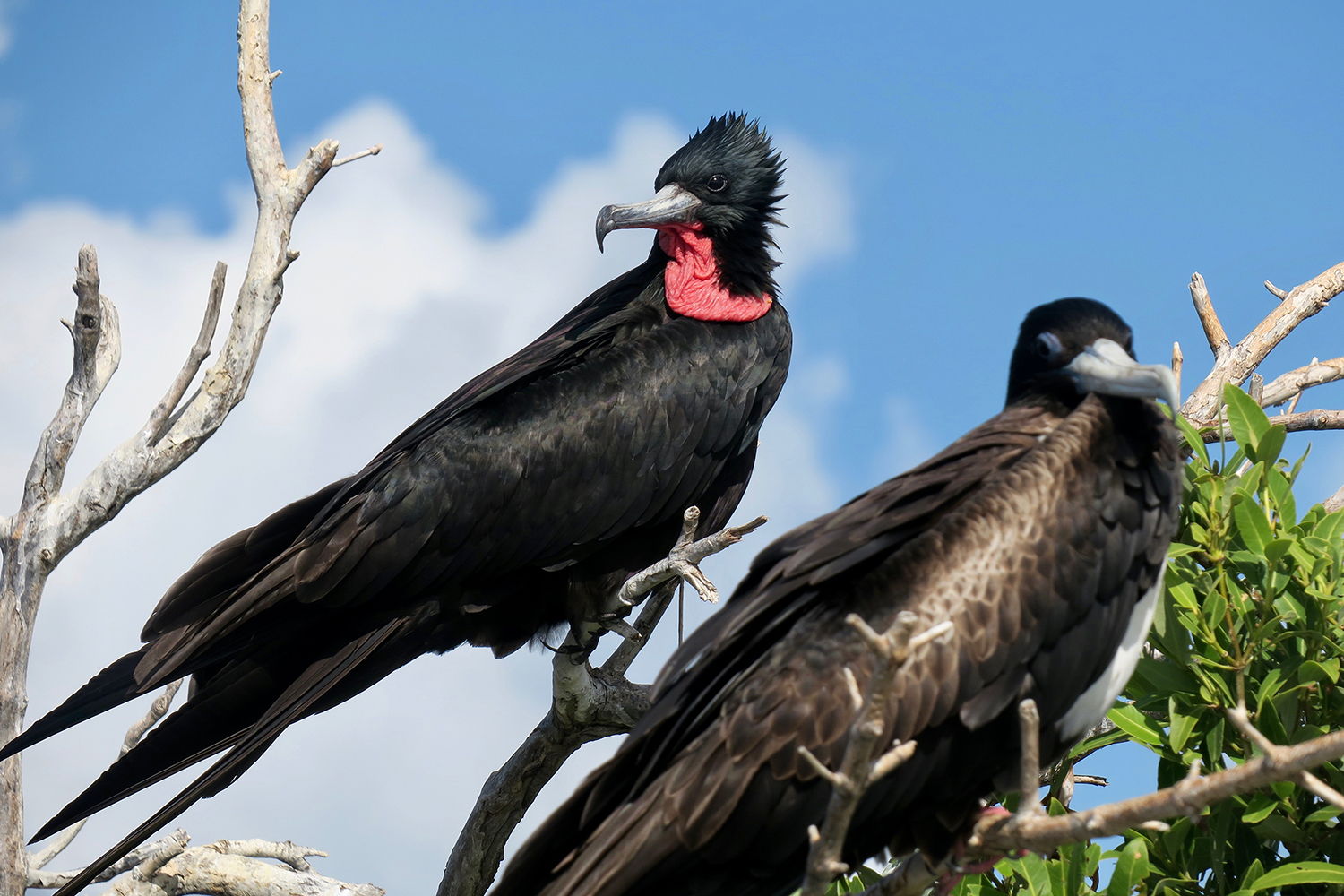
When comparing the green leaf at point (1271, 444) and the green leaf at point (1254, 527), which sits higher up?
the green leaf at point (1271, 444)

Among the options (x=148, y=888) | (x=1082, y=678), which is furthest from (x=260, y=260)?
(x=1082, y=678)

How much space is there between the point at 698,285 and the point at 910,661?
2.22m

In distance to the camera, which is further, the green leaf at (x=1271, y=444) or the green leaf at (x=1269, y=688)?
the green leaf at (x=1271, y=444)

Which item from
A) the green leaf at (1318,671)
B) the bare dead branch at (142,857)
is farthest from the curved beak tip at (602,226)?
the bare dead branch at (142,857)

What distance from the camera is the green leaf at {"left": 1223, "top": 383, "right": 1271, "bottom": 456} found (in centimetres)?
272

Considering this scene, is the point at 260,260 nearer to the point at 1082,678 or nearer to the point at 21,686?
the point at 21,686

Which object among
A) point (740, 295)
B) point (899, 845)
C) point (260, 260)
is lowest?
point (899, 845)

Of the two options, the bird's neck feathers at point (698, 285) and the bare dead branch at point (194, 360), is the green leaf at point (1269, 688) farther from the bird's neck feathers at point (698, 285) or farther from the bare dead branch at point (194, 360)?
the bare dead branch at point (194, 360)

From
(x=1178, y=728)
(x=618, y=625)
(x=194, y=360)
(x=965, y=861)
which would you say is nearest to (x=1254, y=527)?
(x=1178, y=728)

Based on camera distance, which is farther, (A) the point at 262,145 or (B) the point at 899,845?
(A) the point at 262,145

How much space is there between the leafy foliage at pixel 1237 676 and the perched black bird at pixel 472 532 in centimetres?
162

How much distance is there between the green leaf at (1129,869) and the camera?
2404mm

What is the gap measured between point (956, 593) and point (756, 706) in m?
0.42

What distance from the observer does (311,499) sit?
4.04 meters
